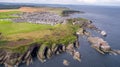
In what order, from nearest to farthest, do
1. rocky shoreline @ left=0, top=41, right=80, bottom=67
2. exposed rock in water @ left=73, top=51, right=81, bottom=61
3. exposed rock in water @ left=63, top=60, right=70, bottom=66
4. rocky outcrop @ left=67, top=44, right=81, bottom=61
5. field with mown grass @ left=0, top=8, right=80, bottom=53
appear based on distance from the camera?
rocky shoreline @ left=0, top=41, right=80, bottom=67 → exposed rock in water @ left=63, top=60, right=70, bottom=66 → exposed rock in water @ left=73, top=51, right=81, bottom=61 → rocky outcrop @ left=67, top=44, right=81, bottom=61 → field with mown grass @ left=0, top=8, right=80, bottom=53

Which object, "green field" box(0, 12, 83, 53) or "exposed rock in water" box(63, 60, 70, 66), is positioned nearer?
"exposed rock in water" box(63, 60, 70, 66)

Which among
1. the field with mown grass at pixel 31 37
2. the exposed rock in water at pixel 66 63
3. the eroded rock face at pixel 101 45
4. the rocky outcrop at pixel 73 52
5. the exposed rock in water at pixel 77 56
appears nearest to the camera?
the exposed rock in water at pixel 66 63

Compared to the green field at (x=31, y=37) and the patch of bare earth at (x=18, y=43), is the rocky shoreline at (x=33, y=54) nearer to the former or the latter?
the green field at (x=31, y=37)

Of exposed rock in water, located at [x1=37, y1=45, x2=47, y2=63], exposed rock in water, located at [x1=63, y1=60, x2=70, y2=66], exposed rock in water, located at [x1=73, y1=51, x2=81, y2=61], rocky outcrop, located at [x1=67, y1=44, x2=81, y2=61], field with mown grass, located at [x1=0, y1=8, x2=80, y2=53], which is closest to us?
exposed rock in water, located at [x1=63, y1=60, x2=70, y2=66]

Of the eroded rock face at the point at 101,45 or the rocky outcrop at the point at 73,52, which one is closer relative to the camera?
the rocky outcrop at the point at 73,52

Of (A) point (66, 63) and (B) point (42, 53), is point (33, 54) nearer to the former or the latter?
(B) point (42, 53)

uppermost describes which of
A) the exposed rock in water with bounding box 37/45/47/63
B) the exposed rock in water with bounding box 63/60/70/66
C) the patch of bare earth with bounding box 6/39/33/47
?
the patch of bare earth with bounding box 6/39/33/47

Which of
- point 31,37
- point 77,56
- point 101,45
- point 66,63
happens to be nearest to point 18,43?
point 31,37

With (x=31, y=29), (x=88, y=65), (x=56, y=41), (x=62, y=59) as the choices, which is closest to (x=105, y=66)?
(x=88, y=65)

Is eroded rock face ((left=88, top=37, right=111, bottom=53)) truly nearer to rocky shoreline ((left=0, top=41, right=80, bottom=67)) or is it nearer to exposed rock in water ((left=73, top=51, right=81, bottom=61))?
rocky shoreline ((left=0, top=41, right=80, bottom=67))

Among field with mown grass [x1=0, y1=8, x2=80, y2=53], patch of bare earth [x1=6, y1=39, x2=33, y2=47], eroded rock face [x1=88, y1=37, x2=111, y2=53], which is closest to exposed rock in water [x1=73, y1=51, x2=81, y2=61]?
field with mown grass [x1=0, y1=8, x2=80, y2=53]

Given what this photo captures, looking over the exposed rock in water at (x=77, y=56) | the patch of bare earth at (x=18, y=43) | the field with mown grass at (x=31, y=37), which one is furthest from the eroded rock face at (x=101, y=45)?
the patch of bare earth at (x=18, y=43)
